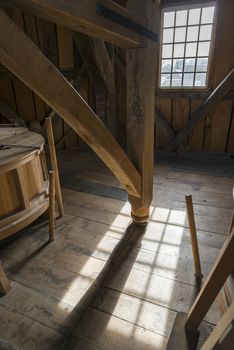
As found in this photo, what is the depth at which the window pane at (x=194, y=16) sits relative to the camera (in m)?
3.71

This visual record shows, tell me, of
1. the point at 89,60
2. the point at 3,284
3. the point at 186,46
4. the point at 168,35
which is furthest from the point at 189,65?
the point at 3,284

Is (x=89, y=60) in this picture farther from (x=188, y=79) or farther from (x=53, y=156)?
(x=53, y=156)

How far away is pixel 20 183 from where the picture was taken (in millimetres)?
2018

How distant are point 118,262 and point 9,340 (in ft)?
2.86

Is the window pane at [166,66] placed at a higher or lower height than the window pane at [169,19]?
lower

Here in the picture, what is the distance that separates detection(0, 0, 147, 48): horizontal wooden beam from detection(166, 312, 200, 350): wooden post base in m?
1.61

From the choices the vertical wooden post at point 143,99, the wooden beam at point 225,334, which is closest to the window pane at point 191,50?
the vertical wooden post at point 143,99

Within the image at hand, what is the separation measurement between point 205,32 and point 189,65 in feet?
1.72

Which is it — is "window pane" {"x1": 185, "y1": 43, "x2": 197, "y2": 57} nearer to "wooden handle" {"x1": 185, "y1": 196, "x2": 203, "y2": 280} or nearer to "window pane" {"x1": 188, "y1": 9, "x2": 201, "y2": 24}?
"window pane" {"x1": 188, "y1": 9, "x2": 201, "y2": 24}

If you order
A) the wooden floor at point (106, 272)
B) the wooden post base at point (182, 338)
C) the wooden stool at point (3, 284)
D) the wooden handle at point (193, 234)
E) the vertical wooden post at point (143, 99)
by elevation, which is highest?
the vertical wooden post at point (143, 99)

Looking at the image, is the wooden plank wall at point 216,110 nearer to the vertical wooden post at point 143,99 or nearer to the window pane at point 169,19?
the window pane at point 169,19

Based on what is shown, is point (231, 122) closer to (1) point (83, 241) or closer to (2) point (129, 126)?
(2) point (129, 126)

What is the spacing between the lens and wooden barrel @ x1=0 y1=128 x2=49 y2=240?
1.93 meters

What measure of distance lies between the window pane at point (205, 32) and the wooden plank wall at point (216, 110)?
0.15 metres
